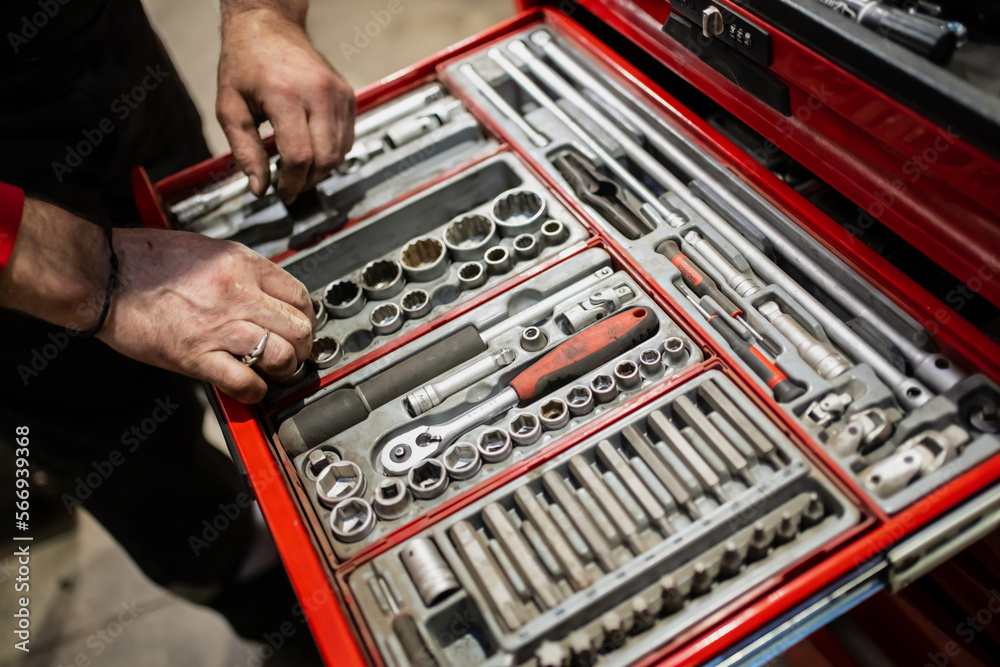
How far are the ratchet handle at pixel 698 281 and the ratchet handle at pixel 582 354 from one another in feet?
0.35

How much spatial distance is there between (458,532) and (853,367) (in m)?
0.64

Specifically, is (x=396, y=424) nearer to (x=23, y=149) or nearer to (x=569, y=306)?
(x=569, y=306)

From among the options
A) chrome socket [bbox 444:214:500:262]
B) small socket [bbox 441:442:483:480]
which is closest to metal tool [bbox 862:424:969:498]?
small socket [bbox 441:442:483:480]

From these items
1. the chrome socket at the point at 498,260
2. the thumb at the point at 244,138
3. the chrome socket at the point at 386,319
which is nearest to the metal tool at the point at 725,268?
the chrome socket at the point at 498,260

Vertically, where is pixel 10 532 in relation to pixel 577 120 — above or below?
above

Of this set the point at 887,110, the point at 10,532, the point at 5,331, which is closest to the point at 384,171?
the point at 5,331

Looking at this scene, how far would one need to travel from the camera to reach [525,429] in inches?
45.7

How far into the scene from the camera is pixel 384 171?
1.58m

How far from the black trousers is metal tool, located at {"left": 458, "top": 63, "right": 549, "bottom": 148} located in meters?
0.78

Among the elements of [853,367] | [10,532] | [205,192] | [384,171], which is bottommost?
[853,367]

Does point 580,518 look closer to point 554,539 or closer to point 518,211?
point 554,539

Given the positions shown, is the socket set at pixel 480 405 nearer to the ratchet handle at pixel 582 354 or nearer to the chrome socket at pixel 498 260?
the ratchet handle at pixel 582 354

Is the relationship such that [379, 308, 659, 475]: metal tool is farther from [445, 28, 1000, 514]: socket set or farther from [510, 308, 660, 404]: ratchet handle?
[445, 28, 1000, 514]: socket set

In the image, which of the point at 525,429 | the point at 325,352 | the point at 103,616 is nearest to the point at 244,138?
the point at 325,352
